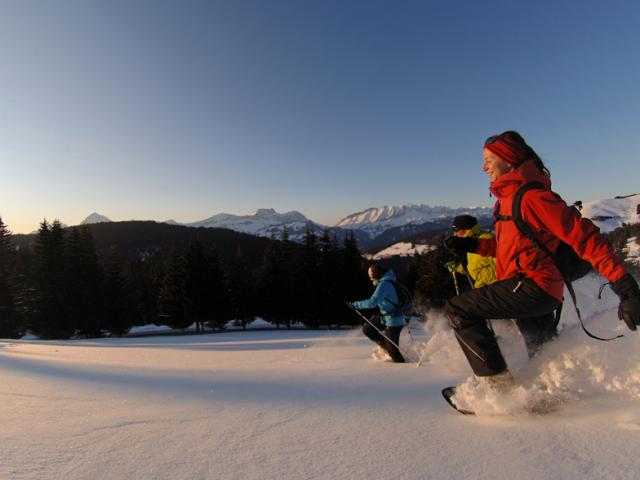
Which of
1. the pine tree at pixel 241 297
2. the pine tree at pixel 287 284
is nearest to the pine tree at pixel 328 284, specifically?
the pine tree at pixel 287 284

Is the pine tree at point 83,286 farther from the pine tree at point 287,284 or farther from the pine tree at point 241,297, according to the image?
the pine tree at point 287,284

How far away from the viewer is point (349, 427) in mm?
2496

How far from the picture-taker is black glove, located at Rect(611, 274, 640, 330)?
6.80 ft

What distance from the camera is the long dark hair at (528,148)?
268 cm

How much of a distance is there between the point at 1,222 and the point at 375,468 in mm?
48366

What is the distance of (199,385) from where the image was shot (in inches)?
160

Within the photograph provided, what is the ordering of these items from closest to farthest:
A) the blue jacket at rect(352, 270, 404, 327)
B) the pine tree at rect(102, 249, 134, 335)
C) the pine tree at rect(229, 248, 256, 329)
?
the blue jacket at rect(352, 270, 404, 327) < the pine tree at rect(102, 249, 134, 335) < the pine tree at rect(229, 248, 256, 329)

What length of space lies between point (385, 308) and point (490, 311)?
3248 millimetres

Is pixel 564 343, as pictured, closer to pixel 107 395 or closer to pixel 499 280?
pixel 499 280

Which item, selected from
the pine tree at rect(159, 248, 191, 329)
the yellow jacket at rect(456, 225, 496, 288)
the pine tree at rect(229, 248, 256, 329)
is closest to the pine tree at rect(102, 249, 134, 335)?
the pine tree at rect(159, 248, 191, 329)

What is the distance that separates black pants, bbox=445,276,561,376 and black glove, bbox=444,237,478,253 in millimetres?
807

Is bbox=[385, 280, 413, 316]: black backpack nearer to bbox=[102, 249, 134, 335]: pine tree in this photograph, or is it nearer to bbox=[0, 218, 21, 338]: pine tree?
bbox=[102, 249, 134, 335]: pine tree

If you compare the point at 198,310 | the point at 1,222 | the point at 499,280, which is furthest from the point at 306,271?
the point at 499,280

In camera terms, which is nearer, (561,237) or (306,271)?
(561,237)
